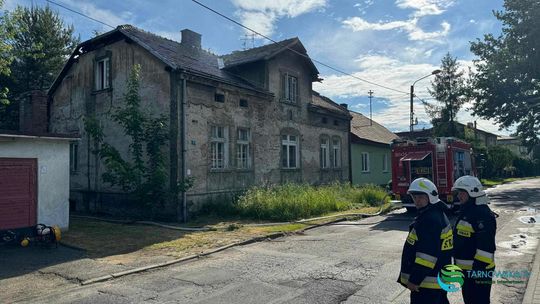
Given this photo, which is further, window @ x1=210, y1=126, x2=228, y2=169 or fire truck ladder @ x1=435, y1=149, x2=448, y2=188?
window @ x1=210, y1=126, x2=228, y2=169

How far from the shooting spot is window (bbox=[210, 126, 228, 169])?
15.8m

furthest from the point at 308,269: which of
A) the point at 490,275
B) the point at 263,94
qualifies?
the point at 263,94

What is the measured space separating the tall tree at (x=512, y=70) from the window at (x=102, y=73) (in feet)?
99.2

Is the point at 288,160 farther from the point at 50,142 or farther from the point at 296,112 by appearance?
the point at 50,142

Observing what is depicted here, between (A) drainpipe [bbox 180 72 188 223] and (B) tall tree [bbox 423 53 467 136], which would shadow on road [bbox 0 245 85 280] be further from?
(B) tall tree [bbox 423 53 467 136]

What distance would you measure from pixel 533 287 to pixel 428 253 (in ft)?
11.0

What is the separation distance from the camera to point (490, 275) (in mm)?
3959

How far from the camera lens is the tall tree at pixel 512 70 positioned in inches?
1231

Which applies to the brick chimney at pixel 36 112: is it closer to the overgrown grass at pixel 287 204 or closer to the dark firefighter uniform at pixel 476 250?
the overgrown grass at pixel 287 204

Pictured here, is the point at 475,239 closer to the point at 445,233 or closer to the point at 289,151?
the point at 445,233

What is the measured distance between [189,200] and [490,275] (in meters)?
11.6

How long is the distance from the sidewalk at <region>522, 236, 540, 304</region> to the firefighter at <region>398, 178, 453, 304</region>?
2.11 metres

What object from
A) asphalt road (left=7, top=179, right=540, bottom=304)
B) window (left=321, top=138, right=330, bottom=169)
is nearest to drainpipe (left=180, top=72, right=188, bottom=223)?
asphalt road (left=7, top=179, right=540, bottom=304)

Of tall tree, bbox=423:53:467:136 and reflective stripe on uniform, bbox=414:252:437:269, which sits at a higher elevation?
tall tree, bbox=423:53:467:136
